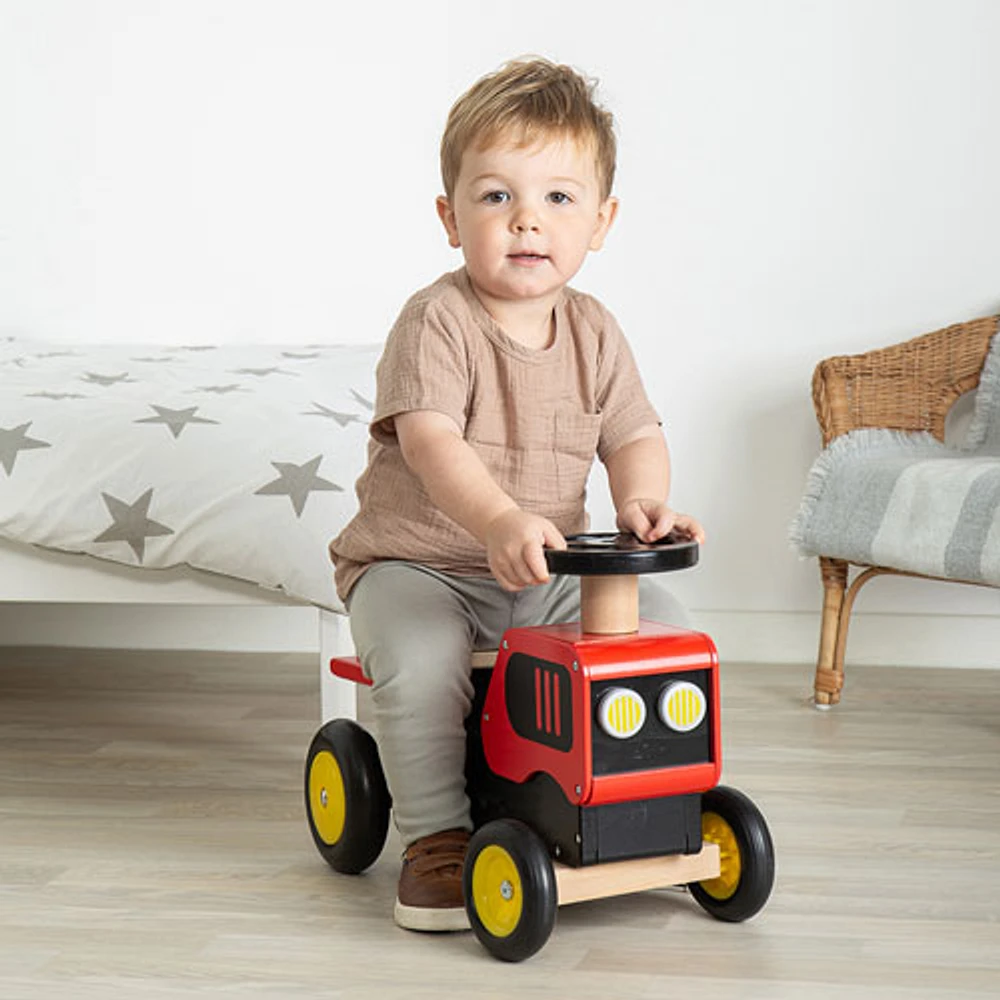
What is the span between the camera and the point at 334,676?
1778mm

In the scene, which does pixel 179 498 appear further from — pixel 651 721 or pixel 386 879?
pixel 651 721

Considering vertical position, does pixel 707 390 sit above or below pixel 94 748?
above

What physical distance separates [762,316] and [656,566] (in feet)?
4.96

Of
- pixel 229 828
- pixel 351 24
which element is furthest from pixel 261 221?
pixel 229 828

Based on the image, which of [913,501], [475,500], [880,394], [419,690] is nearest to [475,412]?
[475,500]

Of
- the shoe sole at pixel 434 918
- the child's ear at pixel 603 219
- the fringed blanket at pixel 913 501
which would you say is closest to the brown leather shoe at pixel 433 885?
the shoe sole at pixel 434 918

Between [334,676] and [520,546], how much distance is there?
60 cm

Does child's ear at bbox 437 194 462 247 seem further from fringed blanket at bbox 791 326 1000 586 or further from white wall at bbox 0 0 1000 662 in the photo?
white wall at bbox 0 0 1000 662

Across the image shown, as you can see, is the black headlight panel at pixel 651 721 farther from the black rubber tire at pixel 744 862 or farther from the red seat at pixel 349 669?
the red seat at pixel 349 669

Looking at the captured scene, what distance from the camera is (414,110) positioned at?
273 cm

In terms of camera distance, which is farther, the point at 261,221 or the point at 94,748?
the point at 261,221

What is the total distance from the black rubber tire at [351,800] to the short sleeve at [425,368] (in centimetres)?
30

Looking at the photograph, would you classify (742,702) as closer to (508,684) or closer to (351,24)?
(508,684)

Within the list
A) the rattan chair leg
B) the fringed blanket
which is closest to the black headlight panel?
the fringed blanket
